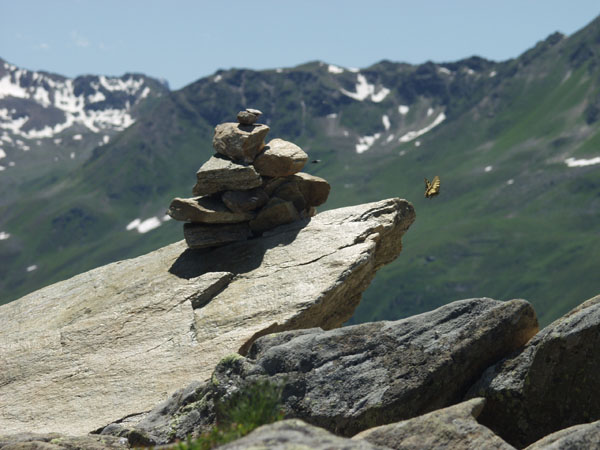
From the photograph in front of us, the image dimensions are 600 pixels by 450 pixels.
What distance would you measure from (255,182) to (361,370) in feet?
62.9

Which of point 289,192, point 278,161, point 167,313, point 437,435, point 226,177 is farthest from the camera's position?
point 289,192

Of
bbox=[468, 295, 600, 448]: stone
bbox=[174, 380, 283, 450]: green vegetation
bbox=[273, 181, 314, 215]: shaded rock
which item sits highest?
bbox=[273, 181, 314, 215]: shaded rock

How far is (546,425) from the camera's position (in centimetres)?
1652

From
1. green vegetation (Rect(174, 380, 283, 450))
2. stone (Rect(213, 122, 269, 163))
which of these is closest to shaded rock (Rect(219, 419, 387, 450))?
green vegetation (Rect(174, 380, 283, 450))

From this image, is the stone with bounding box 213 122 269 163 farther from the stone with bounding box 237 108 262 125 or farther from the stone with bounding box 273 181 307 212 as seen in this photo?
the stone with bounding box 273 181 307 212

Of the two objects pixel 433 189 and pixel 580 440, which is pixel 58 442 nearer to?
pixel 580 440

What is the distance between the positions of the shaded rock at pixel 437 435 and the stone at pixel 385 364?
2599 mm

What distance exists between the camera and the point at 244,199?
1405 inches

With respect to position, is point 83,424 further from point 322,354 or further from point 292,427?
point 292,427

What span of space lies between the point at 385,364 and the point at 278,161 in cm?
2035

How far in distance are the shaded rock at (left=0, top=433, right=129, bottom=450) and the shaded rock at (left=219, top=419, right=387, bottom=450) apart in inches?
281

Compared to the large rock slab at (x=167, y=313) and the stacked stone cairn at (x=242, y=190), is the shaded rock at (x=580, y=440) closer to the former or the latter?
the large rock slab at (x=167, y=313)

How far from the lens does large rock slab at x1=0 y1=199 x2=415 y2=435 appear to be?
88.1 ft

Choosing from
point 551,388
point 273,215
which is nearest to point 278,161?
point 273,215
